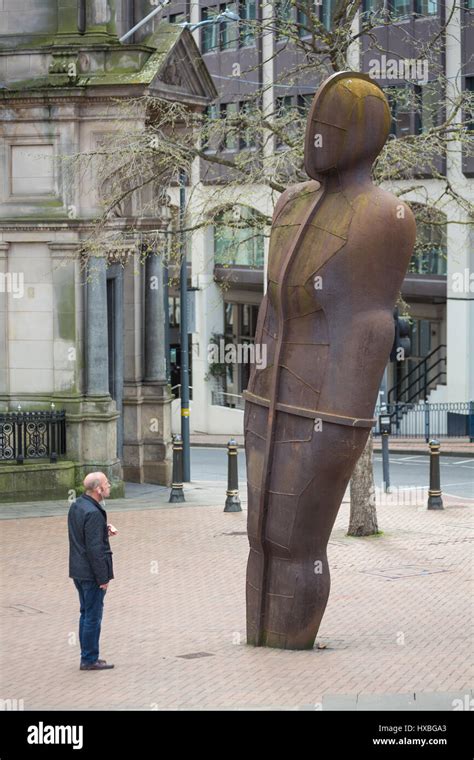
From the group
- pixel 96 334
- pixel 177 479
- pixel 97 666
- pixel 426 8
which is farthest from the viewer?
pixel 426 8

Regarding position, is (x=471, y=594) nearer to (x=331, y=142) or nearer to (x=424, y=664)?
(x=424, y=664)

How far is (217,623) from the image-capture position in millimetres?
14062

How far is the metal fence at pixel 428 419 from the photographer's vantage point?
4306cm

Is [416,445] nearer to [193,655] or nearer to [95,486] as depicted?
[193,655]

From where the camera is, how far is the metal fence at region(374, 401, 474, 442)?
43.1 meters

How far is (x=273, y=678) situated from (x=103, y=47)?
1517cm

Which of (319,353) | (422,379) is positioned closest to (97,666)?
(319,353)

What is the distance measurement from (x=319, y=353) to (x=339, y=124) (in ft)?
6.48

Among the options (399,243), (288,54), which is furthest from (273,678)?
(288,54)

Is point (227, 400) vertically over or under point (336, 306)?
under

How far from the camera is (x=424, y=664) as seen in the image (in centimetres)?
1188

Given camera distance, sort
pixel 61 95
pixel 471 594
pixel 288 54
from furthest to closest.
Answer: pixel 288 54
pixel 61 95
pixel 471 594

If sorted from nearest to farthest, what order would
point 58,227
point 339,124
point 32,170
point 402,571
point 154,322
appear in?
point 339,124
point 402,571
point 58,227
point 32,170
point 154,322
